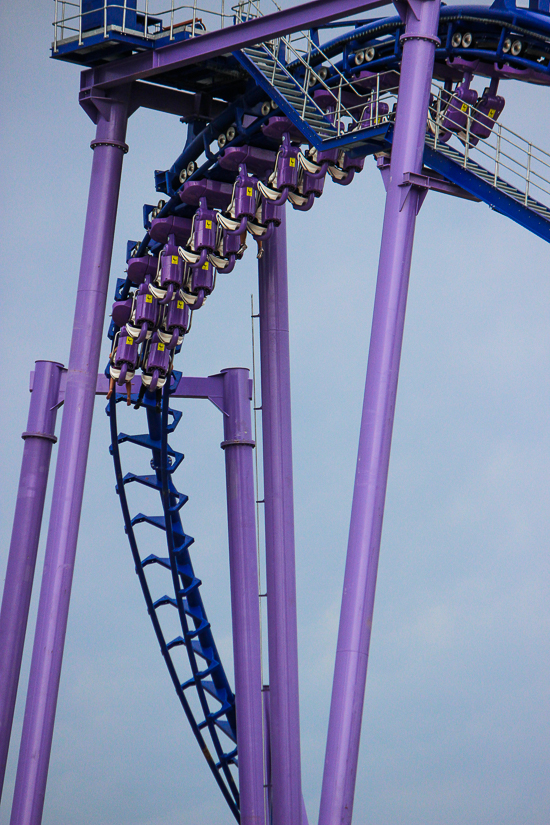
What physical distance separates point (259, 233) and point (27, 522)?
6224 millimetres

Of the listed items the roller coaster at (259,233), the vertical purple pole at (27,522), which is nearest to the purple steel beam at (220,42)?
the roller coaster at (259,233)

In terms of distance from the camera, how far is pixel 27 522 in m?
24.0

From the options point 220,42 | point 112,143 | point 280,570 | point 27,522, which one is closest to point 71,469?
point 280,570

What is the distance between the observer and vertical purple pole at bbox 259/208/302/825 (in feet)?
71.7

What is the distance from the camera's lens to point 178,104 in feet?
73.0

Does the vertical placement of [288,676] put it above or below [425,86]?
below

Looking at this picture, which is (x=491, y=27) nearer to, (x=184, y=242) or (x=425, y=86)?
(x=425, y=86)

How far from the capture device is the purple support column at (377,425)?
15438 mm

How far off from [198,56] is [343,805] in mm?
9428

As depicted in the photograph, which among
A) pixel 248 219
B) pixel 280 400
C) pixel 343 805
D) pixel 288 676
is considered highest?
pixel 248 219

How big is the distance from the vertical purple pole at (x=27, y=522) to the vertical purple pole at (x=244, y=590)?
278 centimetres

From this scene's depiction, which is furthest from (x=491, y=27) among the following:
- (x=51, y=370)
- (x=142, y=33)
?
(x=51, y=370)

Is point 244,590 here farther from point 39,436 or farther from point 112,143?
point 112,143

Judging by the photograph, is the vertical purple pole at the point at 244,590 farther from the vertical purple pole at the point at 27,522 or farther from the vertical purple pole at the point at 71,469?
the vertical purple pole at the point at 71,469
